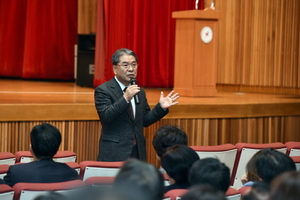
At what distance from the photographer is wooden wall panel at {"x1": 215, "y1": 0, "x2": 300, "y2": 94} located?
630 cm

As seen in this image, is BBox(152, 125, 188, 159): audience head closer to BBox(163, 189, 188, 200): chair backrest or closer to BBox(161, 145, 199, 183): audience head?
BBox(161, 145, 199, 183): audience head

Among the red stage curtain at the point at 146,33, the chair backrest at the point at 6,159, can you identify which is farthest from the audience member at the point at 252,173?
the red stage curtain at the point at 146,33

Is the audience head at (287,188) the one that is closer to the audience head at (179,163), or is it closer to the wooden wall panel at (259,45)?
the audience head at (179,163)

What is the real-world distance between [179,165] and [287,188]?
36.0 inches

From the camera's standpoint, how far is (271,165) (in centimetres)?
195

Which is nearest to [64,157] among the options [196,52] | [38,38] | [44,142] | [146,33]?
[44,142]

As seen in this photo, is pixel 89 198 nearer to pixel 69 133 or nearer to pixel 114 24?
pixel 69 133

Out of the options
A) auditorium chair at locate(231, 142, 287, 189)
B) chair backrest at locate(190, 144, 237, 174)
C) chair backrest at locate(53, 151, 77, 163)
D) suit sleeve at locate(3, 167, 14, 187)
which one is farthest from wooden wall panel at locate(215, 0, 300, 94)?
suit sleeve at locate(3, 167, 14, 187)

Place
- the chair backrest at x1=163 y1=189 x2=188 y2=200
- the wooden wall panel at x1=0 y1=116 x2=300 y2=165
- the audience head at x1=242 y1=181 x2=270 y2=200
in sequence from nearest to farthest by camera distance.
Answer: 1. the audience head at x1=242 y1=181 x2=270 y2=200
2. the chair backrest at x1=163 y1=189 x2=188 y2=200
3. the wooden wall panel at x1=0 y1=116 x2=300 y2=165

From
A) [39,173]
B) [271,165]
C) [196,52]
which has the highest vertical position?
[196,52]

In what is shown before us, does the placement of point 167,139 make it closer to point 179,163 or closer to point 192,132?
point 179,163

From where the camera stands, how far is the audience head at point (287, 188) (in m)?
1.06

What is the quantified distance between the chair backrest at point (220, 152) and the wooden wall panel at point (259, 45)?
3503 mm

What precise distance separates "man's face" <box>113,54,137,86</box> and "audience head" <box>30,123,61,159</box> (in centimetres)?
74
